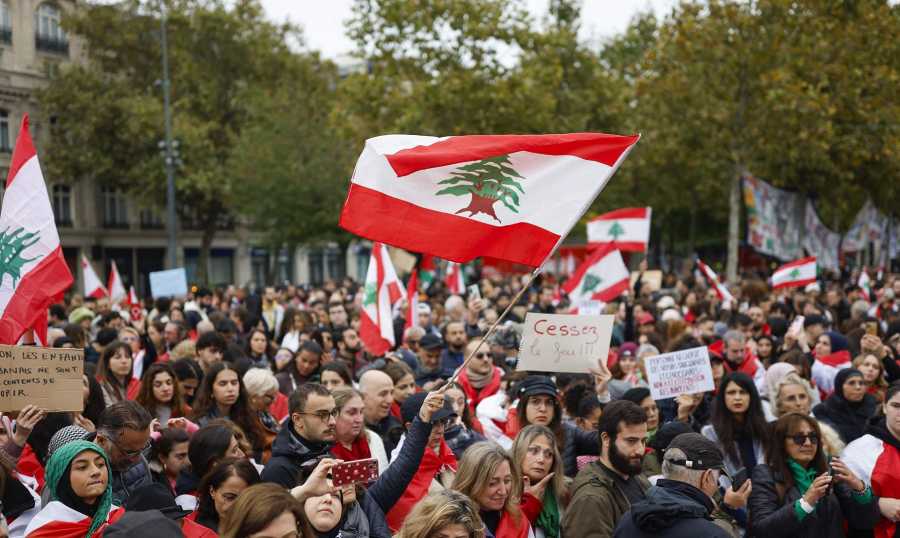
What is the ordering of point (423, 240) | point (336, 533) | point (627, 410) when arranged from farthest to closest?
1. point (423, 240)
2. point (627, 410)
3. point (336, 533)

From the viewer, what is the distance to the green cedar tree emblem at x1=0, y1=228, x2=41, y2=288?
6891mm

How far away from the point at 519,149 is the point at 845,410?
11.4ft

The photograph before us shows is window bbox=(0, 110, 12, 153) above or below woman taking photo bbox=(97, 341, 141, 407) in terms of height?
above

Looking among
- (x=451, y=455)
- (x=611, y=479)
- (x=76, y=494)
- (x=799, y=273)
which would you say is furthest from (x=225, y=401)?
(x=799, y=273)

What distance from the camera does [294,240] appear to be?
129 ft

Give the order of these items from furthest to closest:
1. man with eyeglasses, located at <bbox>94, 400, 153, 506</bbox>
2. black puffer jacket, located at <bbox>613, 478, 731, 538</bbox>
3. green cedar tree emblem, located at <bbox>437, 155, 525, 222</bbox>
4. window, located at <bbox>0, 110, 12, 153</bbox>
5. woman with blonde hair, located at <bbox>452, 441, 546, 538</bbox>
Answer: window, located at <bbox>0, 110, 12, 153</bbox>
green cedar tree emblem, located at <bbox>437, 155, 525, 222</bbox>
man with eyeglasses, located at <bbox>94, 400, 153, 506</bbox>
woman with blonde hair, located at <bbox>452, 441, 546, 538</bbox>
black puffer jacket, located at <bbox>613, 478, 731, 538</bbox>

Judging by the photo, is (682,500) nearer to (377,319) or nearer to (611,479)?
(611,479)

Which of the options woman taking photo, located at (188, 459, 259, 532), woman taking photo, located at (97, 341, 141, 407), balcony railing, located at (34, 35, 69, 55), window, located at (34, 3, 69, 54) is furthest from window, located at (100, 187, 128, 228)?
woman taking photo, located at (188, 459, 259, 532)

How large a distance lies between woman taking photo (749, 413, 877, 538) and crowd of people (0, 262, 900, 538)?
0.03 ft

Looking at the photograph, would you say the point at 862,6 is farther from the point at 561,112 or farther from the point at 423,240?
the point at 423,240

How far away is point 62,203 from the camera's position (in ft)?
142

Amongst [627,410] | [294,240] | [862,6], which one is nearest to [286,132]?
[294,240]

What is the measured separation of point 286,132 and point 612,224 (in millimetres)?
23716

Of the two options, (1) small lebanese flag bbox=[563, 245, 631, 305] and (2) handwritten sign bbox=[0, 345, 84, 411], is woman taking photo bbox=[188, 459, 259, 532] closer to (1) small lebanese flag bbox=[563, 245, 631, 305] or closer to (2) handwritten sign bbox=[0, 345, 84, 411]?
(2) handwritten sign bbox=[0, 345, 84, 411]
